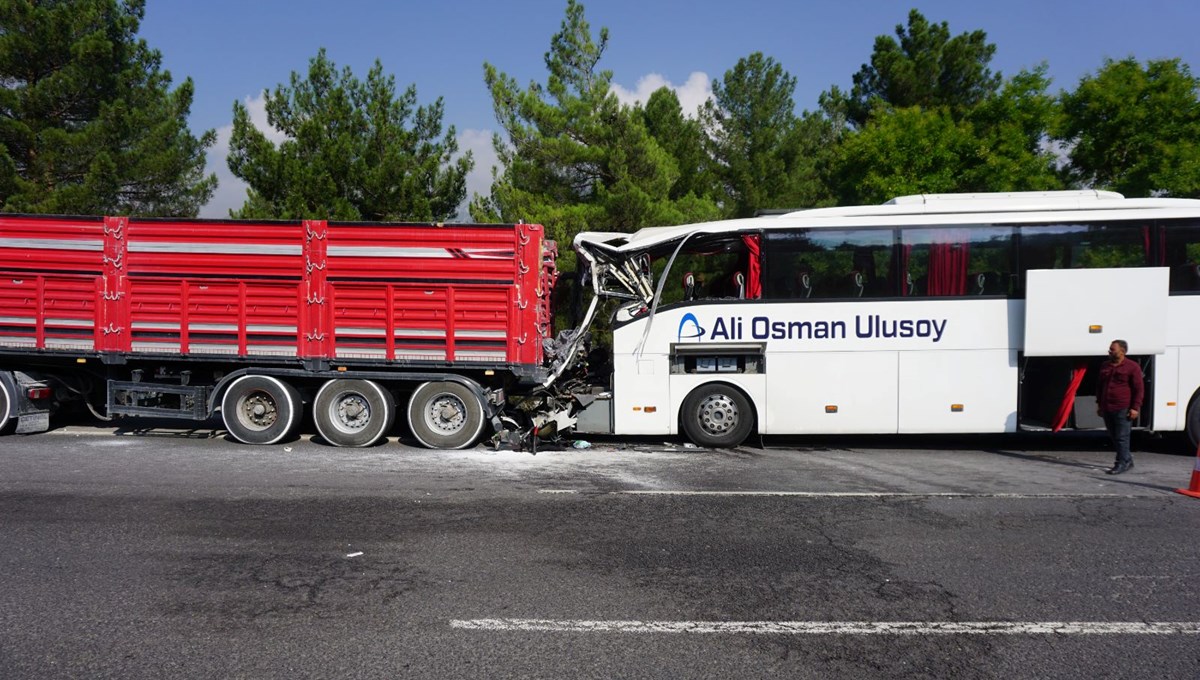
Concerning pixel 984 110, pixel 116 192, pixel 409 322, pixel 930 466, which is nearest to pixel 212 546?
pixel 409 322

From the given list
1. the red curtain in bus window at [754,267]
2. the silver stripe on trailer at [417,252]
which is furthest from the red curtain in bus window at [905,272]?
the silver stripe on trailer at [417,252]

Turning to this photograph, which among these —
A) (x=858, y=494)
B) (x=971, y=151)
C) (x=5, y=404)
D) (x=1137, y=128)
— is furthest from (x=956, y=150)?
(x=5, y=404)

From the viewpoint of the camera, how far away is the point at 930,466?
10.3m

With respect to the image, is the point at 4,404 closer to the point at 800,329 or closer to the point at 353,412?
the point at 353,412

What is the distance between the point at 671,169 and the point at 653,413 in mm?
10019

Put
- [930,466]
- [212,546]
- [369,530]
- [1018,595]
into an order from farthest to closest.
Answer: [930,466], [369,530], [212,546], [1018,595]

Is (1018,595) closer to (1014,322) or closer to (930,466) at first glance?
(930,466)

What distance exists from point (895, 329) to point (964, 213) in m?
1.81

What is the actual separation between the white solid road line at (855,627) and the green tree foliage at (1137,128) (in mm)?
15975

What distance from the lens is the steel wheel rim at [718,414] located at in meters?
11.4

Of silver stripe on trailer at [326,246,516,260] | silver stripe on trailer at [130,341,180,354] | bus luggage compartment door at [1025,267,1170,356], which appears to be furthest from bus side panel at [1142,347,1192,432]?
silver stripe on trailer at [130,341,180,354]

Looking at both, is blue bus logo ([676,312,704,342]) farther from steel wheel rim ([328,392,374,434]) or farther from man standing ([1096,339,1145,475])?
man standing ([1096,339,1145,475])

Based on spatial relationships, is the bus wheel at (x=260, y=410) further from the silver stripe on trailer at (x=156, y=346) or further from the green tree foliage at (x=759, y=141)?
the green tree foliage at (x=759, y=141)

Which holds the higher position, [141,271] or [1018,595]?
[141,271]
